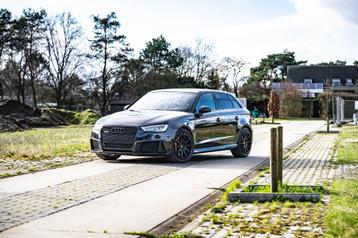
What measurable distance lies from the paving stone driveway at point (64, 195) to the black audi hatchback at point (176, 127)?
4.26 ft

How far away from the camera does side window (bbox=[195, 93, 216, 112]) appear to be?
13.9 meters

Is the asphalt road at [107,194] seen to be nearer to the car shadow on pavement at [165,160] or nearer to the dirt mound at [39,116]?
the car shadow on pavement at [165,160]

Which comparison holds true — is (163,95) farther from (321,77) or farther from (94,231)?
(321,77)

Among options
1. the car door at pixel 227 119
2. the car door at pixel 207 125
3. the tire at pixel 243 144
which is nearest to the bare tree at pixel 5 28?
the car door at pixel 227 119

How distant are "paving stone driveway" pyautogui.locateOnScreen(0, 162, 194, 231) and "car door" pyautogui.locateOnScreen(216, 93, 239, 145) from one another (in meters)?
3.23

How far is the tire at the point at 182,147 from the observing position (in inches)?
503

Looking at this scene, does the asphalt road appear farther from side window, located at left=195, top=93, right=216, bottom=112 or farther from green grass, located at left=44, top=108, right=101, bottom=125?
green grass, located at left=44, top=108, right=101, bottom=125

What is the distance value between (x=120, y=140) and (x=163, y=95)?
7.20 feet

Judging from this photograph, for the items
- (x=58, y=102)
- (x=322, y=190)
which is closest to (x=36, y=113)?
(x=58, y=102)

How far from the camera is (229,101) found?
1502cm

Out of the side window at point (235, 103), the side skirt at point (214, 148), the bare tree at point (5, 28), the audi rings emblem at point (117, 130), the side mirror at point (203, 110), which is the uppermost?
the bare tree at point (5, 28)

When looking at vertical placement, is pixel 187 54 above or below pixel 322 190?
above

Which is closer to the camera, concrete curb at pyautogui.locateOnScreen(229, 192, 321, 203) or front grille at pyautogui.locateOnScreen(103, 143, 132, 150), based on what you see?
concrete curb at pyautogui.locateOnScreen(229, 192, 321, 203)

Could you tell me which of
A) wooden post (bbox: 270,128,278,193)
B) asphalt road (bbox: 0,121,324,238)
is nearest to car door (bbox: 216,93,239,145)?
asphalt road (bbox: 0,121,324,238)
